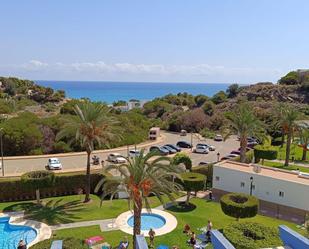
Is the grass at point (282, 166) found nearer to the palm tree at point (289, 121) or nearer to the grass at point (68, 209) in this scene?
the palm tree at point (289, 121)

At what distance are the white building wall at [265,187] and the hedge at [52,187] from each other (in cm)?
1225

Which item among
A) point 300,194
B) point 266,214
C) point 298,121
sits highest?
point 298,121

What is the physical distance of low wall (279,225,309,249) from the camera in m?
11.2

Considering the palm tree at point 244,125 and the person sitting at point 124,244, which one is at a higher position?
the palm tree at point 244,125

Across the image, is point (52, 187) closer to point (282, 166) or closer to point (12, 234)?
point (12, 234)

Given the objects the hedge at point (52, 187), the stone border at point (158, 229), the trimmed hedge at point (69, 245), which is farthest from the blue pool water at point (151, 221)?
the trimmed hedge at point (69, 245)

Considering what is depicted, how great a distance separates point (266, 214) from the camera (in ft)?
100

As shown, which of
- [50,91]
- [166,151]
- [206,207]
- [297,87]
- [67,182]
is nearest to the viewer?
[206,207]

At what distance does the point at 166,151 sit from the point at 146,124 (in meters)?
19.2

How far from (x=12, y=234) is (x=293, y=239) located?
844 inches

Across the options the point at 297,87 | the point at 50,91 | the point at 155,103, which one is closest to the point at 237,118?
the point at 155,103

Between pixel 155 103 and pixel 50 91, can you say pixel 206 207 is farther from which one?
pixel 50 91

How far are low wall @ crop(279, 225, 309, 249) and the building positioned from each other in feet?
61.6

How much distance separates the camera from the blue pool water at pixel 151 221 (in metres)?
27.7
